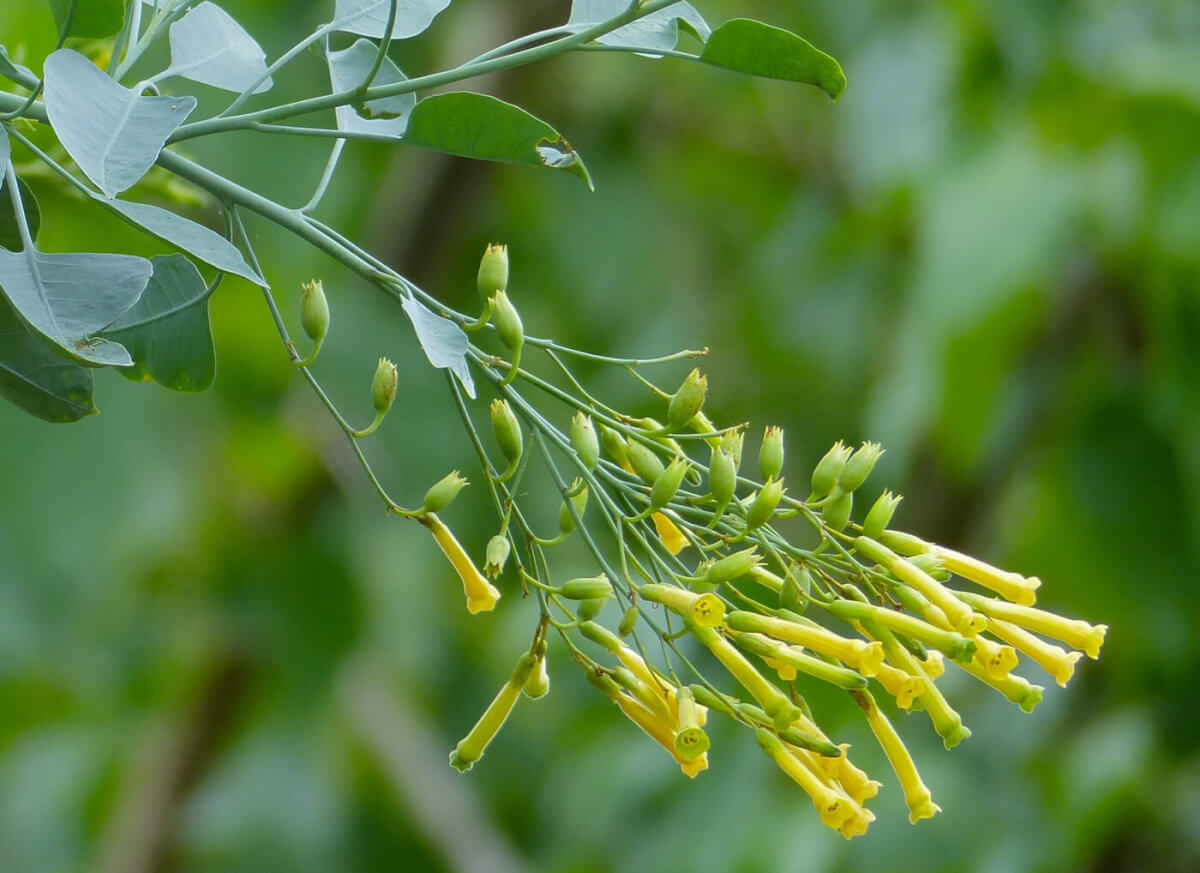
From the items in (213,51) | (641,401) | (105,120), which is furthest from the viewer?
(641,401)

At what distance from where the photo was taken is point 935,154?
1.60m

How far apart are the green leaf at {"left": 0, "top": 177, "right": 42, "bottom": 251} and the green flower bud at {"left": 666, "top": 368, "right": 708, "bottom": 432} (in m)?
0.19

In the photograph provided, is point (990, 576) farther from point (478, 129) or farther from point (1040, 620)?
point (478, 129)

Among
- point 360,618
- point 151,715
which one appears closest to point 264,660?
point 360,618

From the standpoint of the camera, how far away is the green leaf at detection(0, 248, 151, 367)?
0.32 metres

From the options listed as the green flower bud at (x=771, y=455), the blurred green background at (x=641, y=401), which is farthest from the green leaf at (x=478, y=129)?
the blurred green background at (x=641, y=401)

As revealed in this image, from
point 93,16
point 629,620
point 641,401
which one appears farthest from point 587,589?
point 641,401

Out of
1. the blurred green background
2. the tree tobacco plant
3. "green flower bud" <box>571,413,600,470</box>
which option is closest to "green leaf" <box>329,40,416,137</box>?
the tree tobacco plant

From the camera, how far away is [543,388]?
40cm

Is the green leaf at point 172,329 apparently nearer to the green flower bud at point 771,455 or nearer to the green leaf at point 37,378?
the green leaf at point 37,378

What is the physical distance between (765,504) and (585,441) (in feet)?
0.20

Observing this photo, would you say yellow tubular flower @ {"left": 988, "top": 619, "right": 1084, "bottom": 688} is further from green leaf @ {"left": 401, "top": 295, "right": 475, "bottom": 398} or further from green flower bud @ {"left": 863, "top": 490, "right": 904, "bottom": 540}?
green leaf @ {"left": 401, "top": 295, "right": 475, "bottom": 398}

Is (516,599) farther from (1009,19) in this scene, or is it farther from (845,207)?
Result: (1009,19)

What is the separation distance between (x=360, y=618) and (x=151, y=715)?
30.7 inches
